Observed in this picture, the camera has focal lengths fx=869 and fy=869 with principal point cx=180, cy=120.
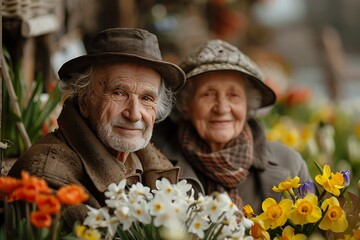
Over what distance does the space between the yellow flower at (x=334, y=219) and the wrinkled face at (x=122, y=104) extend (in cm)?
88

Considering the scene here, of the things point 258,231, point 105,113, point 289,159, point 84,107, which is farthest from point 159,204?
point 289,159

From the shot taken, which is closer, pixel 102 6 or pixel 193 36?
pixel 102 6

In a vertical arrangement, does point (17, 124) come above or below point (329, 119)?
above

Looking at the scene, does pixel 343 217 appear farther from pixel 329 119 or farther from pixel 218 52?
pixel 329 119

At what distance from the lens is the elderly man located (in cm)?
366

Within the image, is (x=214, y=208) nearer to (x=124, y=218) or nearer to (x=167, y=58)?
(x=124, y=218)

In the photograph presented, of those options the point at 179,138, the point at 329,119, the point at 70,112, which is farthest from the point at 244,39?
the point at 70,112

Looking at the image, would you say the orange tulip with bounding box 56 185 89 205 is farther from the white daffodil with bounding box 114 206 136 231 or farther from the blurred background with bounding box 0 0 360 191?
the blurred background with bounding box 0 0 360 191

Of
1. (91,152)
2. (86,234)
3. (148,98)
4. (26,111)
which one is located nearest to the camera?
(86,234)

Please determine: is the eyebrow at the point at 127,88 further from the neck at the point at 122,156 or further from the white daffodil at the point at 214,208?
the white daffodil at the point at 214,208

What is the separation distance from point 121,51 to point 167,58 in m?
5.77

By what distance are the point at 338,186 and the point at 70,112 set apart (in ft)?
3.95

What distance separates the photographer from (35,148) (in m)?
3.68

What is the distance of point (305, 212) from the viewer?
345cm
